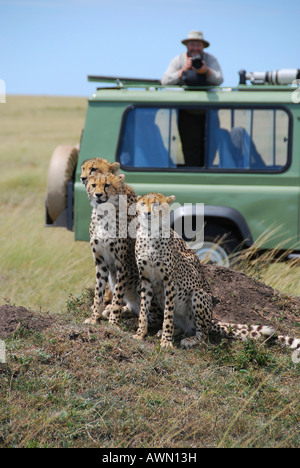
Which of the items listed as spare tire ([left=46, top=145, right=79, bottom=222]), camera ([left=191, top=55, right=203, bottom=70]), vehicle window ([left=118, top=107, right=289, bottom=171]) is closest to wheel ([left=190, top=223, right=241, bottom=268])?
vehicle window ([left=118, top=107, right=289, bottom=171])

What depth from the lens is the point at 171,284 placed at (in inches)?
173

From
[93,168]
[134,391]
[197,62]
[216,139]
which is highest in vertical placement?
[197,62]

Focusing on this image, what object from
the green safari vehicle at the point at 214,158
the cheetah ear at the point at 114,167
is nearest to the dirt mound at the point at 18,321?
the cheetah ear at the point at 114,167

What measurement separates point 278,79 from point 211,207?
160 centimetres

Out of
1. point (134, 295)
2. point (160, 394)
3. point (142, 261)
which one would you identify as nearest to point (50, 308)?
point (134, 295)

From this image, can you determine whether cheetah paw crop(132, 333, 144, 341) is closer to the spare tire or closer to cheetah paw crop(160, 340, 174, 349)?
cheetah paw crop(160, 340, 174, 349)

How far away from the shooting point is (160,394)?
12.5ft

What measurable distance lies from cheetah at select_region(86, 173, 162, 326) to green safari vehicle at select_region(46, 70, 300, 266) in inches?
64.7

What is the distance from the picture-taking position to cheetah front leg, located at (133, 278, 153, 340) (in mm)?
4445

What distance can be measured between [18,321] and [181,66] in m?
3.76

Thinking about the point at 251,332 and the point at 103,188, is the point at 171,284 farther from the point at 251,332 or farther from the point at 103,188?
the point at 103,188

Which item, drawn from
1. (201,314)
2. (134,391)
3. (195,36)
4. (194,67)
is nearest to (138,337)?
(201,314)

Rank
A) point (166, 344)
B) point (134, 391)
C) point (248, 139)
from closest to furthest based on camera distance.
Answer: point (134, 391) < point (166, 344) < point (248, 139)

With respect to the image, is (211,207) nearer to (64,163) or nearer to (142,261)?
(64,163)
